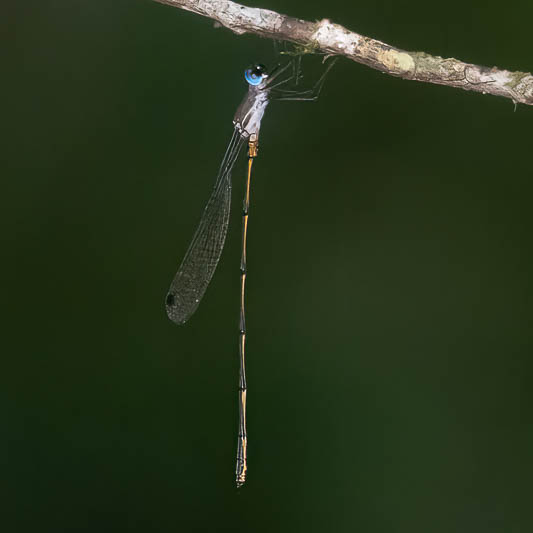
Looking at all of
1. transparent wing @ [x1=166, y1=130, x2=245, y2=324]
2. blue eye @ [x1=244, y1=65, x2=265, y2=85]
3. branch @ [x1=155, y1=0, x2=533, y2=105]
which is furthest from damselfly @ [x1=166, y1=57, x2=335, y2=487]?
branch @ [x1=155, y1=0, x2=533, y2=105]

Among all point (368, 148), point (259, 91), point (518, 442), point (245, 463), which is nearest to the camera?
point (259, 91)

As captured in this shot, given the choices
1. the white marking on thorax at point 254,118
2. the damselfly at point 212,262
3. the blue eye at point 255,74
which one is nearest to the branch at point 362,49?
the blue eye at point 255,74

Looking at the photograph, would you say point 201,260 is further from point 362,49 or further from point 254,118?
point 362,49

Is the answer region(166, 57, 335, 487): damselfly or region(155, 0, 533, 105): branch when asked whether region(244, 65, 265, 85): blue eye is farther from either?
region(155, 0, 533, 105): branch

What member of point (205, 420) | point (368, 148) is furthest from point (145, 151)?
point (205, 420)

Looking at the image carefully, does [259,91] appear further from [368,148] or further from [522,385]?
[522,385]

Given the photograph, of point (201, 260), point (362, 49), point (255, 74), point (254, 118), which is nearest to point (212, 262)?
point (201, 260)
